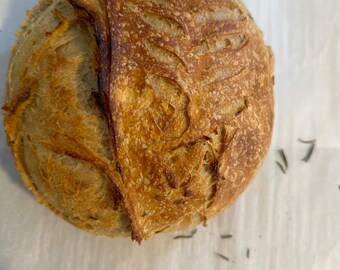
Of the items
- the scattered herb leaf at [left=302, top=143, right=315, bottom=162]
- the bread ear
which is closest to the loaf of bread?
the bread ear

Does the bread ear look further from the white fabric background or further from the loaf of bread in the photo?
the white fabric background

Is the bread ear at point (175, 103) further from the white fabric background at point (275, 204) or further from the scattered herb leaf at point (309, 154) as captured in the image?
the scattered herb leaf at point (309, 154)

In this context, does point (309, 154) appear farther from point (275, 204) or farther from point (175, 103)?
point (175, 103)

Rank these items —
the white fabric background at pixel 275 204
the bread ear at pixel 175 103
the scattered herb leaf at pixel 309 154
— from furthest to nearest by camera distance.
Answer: the scattered herb leaf at pixel 309 154
the white fabric background at pixel 275 204
the bread ear at pixel 175 103

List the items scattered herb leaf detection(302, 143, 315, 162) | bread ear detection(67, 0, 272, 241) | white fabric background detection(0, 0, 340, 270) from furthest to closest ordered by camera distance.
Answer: scattered herb leaf detection(302, 143, 315, 162), white fabric background detection(0, 0, 340, 270), bread ear detection(67, 0, 272, 241)

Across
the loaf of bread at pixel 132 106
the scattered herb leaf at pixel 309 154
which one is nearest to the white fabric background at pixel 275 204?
the scattered herb leaf at pixel 309 154

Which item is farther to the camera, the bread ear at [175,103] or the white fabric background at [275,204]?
the white fabric background at [275,204]

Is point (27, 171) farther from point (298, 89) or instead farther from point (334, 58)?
point (334, 58)
